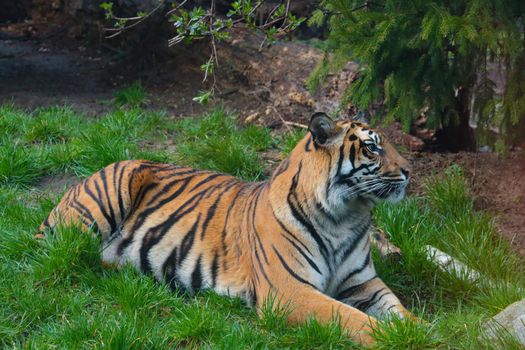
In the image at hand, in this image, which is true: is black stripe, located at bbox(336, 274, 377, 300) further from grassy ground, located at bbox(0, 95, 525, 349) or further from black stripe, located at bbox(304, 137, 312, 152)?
black stripe, located at bbox(304, 137, 312, 152)

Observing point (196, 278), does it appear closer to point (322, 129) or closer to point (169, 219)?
point (169, 219)

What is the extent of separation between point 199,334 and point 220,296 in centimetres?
62

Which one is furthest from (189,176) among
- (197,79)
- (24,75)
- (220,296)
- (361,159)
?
(24,75)

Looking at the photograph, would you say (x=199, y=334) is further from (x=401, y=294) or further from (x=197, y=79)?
(x=197, y=79)

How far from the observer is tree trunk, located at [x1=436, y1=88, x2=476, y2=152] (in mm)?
→ 7605

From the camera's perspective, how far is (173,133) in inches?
323

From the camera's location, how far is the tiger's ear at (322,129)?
4871mm

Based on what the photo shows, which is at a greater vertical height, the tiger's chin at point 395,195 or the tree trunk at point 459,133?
the tiger's chin at point 395,195

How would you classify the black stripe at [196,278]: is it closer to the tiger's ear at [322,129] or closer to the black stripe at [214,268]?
the black stripe at [214,268]

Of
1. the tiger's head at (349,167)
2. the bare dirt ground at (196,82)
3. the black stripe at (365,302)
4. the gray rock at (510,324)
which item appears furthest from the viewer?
the bare dirt ground at (196,82)

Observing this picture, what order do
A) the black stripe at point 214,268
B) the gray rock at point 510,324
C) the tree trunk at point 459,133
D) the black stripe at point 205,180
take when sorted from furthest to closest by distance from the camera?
the tree trunk at point 459,133 < the black stripe at point 205,180 < the black stripe at point 214,268 < the gray rock at point 510,324

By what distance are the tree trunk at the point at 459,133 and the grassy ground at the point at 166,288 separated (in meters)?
1.05

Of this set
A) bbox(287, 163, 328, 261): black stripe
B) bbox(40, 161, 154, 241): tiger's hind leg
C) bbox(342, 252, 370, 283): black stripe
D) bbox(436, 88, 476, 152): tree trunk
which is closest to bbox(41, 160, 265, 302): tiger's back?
bbox(40, 161, 154, 241): tiger's hind leg

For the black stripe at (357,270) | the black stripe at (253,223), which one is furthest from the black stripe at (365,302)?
the black stripe at (253,223)
